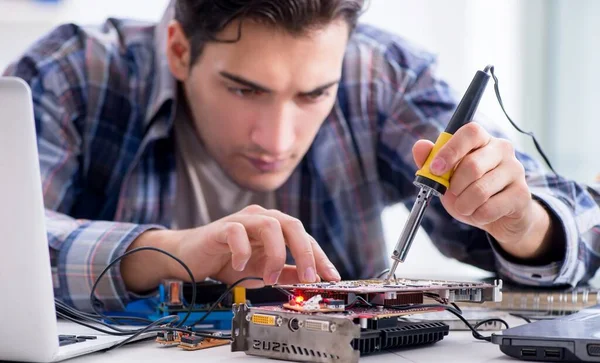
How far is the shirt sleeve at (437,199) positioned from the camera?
1.20 m

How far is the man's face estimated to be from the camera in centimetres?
136

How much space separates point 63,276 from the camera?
3.78 ft

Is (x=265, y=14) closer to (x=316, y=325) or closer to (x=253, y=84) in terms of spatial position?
(x=253, y=84)

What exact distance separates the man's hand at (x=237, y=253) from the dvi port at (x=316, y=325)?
19 cm

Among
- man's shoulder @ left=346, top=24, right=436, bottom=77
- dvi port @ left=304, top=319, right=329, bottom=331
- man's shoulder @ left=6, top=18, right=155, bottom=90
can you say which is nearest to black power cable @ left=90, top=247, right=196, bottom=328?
dvi port @ left=304, top=319, right=329, bottom=331

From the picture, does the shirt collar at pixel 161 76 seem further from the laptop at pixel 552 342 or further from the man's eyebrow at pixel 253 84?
the laptop at pixel 552 342

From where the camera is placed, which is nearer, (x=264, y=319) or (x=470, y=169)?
(x=264, y=319)

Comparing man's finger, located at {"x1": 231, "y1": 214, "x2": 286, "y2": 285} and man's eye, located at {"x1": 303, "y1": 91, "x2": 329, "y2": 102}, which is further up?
man's eye, located at {"x1": 303, "y1": 91, "x2": 329, "y2": 102}

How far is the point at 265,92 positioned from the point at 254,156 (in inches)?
6.1

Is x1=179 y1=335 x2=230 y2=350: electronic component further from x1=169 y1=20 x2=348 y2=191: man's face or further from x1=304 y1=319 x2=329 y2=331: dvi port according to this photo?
x1=169 y1=20 x2=348 y2=191: man's face

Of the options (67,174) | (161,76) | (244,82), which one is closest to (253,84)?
(244,82)

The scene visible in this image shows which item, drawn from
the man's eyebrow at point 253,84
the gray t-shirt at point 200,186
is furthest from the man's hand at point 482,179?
the gray t-shirt at point 200,186

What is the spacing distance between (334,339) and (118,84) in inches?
46.4

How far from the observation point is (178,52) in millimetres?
1588
